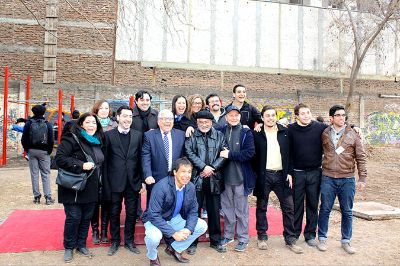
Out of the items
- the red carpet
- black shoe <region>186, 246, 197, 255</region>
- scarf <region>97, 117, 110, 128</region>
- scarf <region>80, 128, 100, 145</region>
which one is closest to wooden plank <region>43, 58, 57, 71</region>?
the red carpet

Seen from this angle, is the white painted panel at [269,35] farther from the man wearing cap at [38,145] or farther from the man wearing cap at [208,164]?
the man wearing cap at [208,164]

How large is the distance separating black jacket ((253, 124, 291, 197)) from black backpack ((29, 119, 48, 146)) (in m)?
4.10

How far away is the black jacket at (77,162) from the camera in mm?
3877

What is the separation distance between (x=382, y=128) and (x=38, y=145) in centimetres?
1713

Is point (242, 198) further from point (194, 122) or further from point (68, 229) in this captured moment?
point (68, 229)

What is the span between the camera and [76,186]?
3822 millimetres

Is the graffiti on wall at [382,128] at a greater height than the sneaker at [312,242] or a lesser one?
greater

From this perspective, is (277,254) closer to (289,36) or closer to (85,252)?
(85,252)

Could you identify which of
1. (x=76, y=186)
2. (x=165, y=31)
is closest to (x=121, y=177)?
(x=76, y=186)

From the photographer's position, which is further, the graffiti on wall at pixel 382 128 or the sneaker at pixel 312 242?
the graffiti on wall at pixel 382 128

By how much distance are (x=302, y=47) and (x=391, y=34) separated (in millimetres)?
5360

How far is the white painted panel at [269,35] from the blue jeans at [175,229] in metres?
13.3

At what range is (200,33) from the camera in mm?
15281

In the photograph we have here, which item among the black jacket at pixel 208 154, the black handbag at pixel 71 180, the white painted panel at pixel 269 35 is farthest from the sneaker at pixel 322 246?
the white painted panel at pixel 269 35
